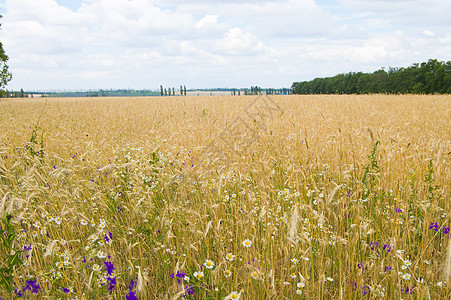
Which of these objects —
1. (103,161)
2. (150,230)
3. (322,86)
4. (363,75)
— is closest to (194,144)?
(103,161)

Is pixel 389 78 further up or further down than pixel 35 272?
further up

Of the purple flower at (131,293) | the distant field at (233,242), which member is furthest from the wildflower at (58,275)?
the purple flower at (131,293)

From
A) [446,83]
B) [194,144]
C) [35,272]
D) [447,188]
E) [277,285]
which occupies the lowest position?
[277,285]

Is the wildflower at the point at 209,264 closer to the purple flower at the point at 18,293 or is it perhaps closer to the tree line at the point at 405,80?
the purple flower at the point at 18,293

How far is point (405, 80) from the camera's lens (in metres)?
49.2

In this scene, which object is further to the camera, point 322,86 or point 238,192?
point 322,86

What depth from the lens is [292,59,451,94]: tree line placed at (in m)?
42.1

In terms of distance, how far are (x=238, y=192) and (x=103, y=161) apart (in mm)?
2592

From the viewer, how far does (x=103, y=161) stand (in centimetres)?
462

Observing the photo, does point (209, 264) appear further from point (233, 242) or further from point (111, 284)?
point (111, 284)

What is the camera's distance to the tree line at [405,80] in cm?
4209

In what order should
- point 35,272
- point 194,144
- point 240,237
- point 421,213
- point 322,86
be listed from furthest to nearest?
point 322,86 < point 194,144 < point 421,213 < point 240,237 < point 35,272

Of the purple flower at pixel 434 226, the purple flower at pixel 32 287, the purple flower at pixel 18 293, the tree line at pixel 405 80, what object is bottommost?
the purple flower at pixel 18 293

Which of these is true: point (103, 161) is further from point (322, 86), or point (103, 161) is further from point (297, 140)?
point (322, 86)
